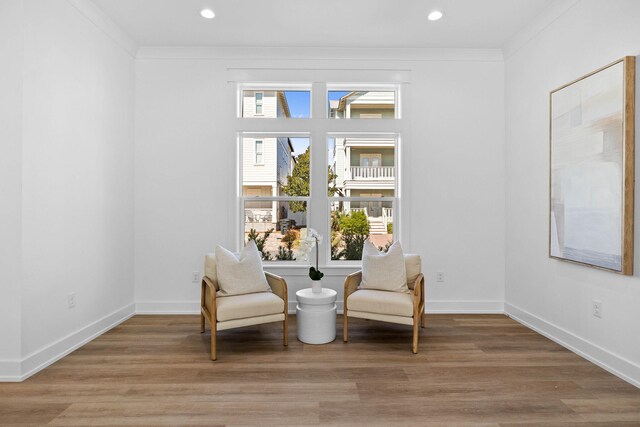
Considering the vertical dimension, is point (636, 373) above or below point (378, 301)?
below

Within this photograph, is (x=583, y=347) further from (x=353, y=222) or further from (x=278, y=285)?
(x=278, y=285)

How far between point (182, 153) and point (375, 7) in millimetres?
2614

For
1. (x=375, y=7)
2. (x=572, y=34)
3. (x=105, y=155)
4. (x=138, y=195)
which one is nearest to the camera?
(x=572, y=34)

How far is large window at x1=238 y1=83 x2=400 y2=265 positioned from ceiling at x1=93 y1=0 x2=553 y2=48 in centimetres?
57

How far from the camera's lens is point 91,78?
3383mm

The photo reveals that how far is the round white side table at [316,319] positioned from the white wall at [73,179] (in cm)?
202

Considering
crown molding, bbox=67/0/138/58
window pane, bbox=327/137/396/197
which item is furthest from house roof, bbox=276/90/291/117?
crown molding, bbox=67/0/138/58

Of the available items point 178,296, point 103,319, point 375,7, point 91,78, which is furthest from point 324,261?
point 91,78

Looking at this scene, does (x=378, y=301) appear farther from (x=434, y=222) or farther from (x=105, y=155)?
(x=105, y=155)

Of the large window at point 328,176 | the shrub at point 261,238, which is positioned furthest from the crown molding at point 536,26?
the shrub at point 261,238

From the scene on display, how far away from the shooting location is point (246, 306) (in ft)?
10.2

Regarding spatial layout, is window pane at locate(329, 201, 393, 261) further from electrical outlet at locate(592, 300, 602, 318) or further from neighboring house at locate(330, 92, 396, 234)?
electrical outlet at locate(592, 300, 602, 318)

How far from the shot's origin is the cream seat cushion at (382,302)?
3176mm

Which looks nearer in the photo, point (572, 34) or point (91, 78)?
point (572, 34)
